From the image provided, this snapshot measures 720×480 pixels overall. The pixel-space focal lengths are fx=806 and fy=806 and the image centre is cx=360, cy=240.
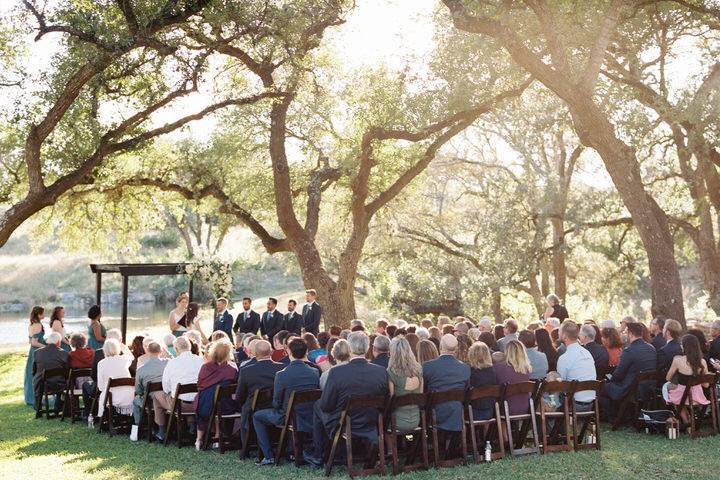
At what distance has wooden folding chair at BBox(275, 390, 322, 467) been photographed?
27.1 ft

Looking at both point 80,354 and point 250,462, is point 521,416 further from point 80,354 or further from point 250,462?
point 80,354

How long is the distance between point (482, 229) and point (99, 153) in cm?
1515

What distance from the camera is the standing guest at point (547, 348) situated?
416 inches

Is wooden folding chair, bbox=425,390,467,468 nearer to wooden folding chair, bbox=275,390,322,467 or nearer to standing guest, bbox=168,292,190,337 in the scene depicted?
wooden folding chair, bbox=275,390,322,467

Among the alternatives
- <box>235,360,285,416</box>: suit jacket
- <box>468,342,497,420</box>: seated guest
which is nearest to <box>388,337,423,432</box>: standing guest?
<box>468,342,497,420</box>: seated guest

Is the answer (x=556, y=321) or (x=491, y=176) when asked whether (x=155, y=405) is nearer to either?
(x=556, y=321)

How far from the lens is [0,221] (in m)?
12.7

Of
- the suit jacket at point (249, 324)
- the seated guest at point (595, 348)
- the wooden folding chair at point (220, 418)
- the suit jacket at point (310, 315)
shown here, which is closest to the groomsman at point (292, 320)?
the suit jacket at point (310, 315)

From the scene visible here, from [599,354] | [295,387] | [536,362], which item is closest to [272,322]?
[599,354]

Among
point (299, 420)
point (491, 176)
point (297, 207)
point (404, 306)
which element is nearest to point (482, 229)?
point (491, 176)

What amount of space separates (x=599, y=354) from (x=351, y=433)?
402cm

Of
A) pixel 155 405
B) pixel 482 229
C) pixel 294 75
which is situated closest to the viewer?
pixel 155 405

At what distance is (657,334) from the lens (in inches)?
441

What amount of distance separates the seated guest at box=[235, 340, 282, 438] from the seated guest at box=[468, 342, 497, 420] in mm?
2172
